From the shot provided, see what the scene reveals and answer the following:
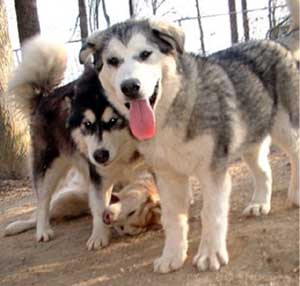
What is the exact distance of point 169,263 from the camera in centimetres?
349

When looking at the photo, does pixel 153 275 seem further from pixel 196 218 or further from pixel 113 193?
pixel 113 193

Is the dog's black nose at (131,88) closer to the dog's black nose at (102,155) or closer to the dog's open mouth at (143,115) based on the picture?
the dog's open mouth at (143,115)

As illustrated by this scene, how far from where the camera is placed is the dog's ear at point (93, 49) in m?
3.56

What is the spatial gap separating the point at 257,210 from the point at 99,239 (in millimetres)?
1189

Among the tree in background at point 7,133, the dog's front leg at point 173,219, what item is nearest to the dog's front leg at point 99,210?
the dog's front leg at point 173,219

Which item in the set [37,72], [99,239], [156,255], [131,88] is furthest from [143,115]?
[37,72]

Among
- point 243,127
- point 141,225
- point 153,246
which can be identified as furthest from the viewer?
point 141,225

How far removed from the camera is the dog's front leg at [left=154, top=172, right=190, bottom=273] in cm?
351

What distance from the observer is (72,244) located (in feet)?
14.7

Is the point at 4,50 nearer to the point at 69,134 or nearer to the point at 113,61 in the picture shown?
the point at 69,134

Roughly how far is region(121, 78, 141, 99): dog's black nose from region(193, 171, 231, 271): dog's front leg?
0.66 meters

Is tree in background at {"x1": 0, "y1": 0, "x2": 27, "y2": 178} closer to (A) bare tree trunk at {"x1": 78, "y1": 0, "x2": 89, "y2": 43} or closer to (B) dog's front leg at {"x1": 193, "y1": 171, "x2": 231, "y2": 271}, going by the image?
(B) dog's front leg at {"x1": 193, "y1": 171, "x2": 231, "y2": 271}

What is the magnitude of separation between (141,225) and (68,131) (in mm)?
970

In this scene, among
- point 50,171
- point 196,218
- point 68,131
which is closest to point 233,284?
point 196,218
